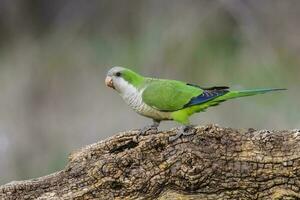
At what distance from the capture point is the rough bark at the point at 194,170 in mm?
3496

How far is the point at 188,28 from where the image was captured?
7.93 m

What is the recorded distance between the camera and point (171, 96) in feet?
12.8

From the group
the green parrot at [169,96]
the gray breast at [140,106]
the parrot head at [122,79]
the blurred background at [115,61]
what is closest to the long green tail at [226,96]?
the green parrot at [169,96]

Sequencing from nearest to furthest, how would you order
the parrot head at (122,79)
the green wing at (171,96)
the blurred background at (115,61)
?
the green wing at (171,96)
the parrot head at (122,79)
the blurred background at (115,61)

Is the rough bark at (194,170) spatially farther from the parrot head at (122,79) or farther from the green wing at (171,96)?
the parrot head at (122,79)

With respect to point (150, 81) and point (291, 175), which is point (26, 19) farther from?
point (291, 175)

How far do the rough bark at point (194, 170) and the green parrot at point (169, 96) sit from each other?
284 mm

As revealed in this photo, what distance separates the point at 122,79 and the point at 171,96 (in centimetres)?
28

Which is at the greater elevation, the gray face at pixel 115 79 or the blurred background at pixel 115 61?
the blurred background at pixel 115 61

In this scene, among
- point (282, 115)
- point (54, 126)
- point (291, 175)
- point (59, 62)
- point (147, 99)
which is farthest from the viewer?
point (59, 62)

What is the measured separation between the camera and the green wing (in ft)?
12.8

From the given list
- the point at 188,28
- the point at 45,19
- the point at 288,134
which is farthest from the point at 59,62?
the point at 288,134

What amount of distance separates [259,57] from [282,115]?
805mm

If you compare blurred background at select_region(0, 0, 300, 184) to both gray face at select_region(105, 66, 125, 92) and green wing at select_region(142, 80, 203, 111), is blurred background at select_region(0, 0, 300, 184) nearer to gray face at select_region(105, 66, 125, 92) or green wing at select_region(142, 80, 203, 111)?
gray face at select_region(105, 66, 125, 92)
